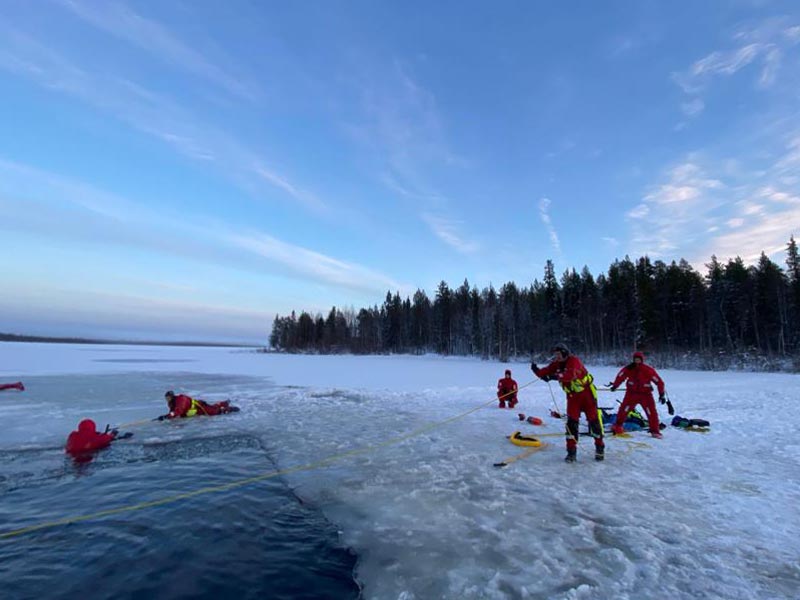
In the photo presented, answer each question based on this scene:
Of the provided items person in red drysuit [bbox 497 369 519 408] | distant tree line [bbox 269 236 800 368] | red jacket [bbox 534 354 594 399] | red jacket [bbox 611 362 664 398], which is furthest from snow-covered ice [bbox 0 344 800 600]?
distant tree line [bbox 269 236 800 368]

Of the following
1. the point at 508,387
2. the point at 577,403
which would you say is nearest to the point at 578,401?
the point at 577,403

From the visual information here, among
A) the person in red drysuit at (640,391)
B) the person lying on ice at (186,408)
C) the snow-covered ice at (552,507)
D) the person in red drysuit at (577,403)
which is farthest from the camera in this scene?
the person lying on ice at (186,408)

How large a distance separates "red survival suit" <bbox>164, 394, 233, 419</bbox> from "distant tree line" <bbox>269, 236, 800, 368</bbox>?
1511 inches

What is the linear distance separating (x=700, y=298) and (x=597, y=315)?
10247 mm

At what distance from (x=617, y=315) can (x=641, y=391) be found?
145ft

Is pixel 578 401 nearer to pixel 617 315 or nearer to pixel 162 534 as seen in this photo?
pixel 162 534

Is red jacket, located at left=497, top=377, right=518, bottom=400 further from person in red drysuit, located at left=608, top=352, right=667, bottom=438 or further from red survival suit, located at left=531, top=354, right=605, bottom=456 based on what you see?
red survival suit, located at left=531, top=354, right=605, bottom=456

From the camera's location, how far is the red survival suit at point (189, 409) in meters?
9.91

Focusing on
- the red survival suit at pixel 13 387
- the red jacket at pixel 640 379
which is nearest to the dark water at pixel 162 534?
the red jacket at pixel 640 379

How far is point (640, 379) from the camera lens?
8172mm

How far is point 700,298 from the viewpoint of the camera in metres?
42.8

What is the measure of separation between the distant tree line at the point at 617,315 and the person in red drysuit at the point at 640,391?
1287 inches

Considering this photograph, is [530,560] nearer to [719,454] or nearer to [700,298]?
[719,454]

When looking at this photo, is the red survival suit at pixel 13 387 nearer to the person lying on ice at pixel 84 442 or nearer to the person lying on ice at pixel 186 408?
the person lying on ice at pixel 186 408
